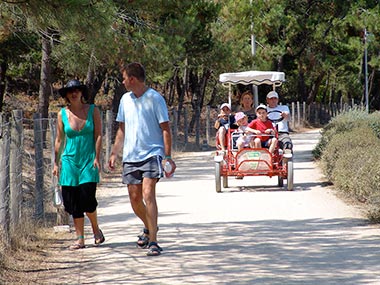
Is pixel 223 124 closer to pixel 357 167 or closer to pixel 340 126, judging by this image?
pixel 357 167

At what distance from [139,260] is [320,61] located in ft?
150

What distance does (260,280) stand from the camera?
8242mm

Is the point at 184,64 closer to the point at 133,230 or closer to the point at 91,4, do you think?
the point at 133,230

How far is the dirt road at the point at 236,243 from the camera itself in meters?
8.51

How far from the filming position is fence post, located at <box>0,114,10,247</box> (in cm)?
952

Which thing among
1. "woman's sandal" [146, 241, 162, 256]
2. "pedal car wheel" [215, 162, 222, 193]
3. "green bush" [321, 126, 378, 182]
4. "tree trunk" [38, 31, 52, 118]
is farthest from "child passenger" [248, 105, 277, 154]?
"tree trunk" [38, 31, 52, 118]

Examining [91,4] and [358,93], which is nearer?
[91,4]

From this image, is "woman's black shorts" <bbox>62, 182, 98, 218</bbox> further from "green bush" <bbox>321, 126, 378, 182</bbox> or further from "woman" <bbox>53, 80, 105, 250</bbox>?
"green bush" <bbox>321, 126, 378, 182</bbox>

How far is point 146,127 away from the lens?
32.1ft

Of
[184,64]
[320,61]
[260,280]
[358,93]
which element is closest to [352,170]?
[260,280]

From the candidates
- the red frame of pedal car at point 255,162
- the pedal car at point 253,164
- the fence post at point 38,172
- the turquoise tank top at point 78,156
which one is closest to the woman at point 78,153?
the turquoise tank top at point 78,156

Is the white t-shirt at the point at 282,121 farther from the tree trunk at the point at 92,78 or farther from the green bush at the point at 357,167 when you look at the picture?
the tree trunk at the point at 92,78

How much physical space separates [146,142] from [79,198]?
3.46 feet

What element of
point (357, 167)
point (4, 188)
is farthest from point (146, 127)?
point (357, 167)
